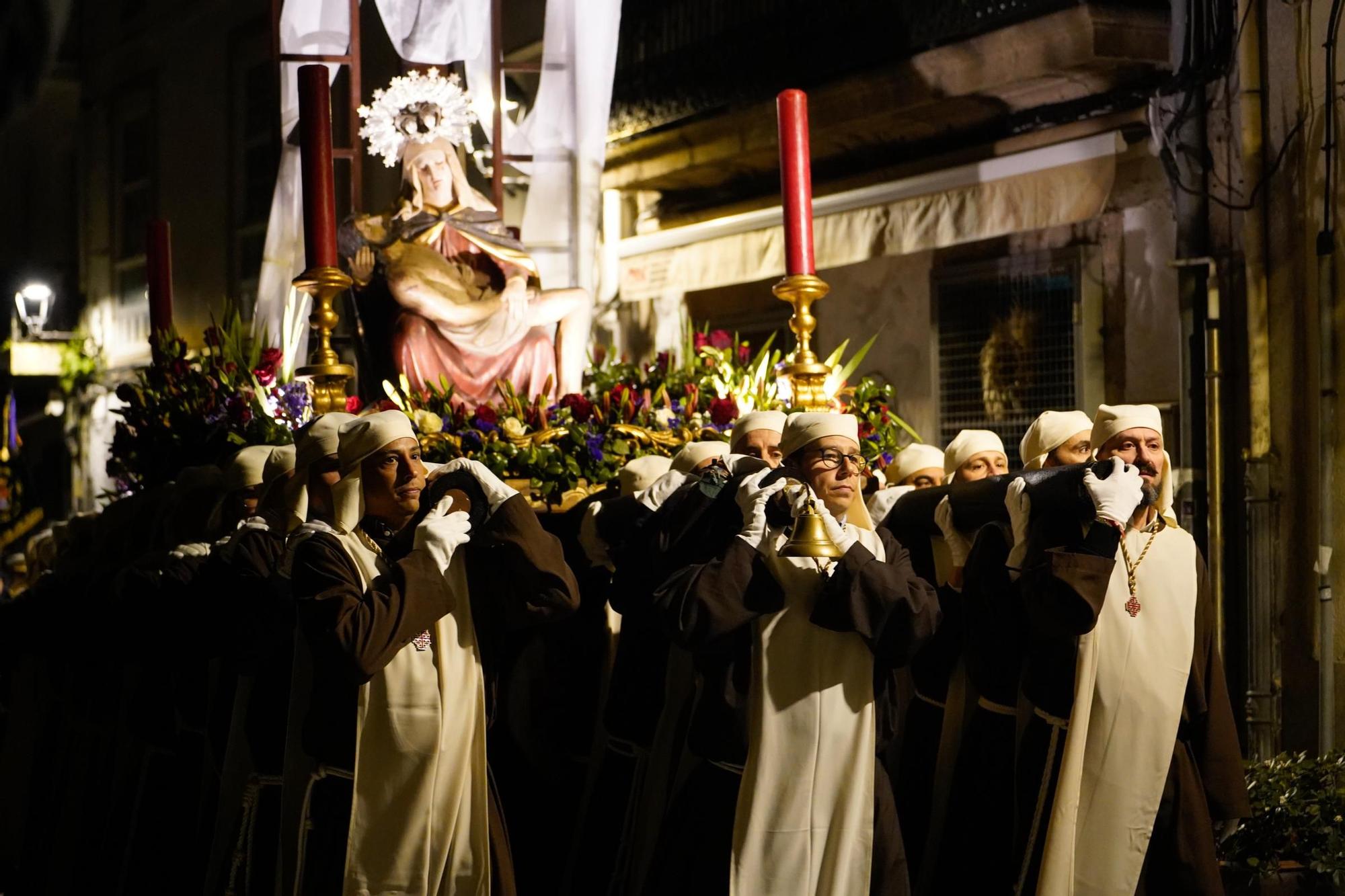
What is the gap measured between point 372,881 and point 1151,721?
7.07ft

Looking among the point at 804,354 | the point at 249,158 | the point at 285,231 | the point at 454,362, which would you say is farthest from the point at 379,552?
the point at 249,158

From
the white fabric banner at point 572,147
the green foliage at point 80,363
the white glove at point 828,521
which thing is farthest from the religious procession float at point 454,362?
the green foliage at point 80,363

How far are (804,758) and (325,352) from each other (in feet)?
8.77

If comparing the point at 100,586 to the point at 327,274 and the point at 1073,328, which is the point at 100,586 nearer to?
the point at 327,274

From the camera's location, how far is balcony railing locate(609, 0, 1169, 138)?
9.85m

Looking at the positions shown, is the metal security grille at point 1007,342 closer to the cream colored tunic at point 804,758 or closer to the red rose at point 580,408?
the red rose at point 580,408

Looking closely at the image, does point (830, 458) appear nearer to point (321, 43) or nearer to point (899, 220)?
point (321, 43)

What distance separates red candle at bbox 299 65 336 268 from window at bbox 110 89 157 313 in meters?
12.5

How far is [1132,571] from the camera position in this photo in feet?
15.4

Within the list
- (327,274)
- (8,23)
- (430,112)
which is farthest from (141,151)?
(327,274)

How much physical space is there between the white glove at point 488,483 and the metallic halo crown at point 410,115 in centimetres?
344

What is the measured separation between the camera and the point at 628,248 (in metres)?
13.1

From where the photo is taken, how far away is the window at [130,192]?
18.4m

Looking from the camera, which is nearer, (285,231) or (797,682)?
(797,682)
